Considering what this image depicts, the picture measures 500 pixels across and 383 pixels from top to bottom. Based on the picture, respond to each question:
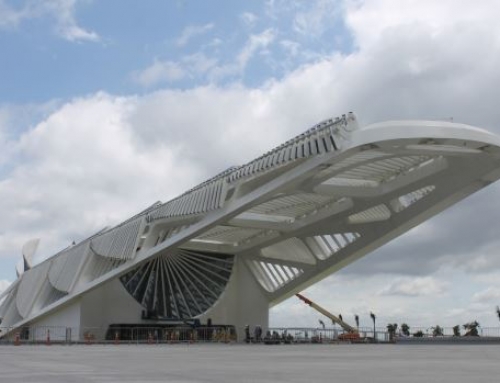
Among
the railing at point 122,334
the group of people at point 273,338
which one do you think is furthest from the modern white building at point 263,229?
the group of people at point 273,338

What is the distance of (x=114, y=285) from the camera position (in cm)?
4503

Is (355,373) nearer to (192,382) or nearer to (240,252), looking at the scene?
(192,382)

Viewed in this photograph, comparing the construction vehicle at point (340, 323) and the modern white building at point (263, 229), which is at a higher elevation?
the modern white building at point (263, 229)

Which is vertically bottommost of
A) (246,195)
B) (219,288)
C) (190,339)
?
(190,339)

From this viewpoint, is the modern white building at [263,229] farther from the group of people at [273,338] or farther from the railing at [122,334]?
the group of people at [273,338]

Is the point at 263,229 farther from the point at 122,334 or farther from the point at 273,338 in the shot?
the point at 122,334

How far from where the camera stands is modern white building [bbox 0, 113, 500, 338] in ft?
94.7

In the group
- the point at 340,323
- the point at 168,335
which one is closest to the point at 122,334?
the point at 168,335

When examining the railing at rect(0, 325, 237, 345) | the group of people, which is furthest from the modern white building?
the group of people

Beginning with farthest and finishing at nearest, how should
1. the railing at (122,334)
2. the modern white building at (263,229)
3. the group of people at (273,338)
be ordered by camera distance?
the railing at (122,334)
the group of people at (273,338)
the modern white building at (263,229)

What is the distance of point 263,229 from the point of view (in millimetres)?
42969

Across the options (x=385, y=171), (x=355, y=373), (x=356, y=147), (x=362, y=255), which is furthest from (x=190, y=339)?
(x=355, y=373)

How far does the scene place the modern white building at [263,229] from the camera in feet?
94.7

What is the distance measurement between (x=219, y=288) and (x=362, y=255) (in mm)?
11200
